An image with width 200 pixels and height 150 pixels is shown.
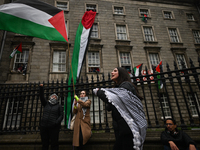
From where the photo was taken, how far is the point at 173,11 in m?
16.9

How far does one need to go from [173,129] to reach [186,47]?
16043 millimetres

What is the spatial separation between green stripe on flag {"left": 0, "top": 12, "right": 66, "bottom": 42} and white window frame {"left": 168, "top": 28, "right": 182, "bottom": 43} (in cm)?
1613

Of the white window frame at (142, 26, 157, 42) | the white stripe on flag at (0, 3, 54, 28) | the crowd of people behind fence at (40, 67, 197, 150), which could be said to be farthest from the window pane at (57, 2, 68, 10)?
the crowd of people behind fence at (40, 67, 197, 150)

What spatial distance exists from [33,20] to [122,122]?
395cm

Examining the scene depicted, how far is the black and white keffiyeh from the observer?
167cm

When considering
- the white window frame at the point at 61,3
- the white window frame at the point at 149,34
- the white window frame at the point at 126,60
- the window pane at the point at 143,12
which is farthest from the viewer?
the window pane at the point at 143,12

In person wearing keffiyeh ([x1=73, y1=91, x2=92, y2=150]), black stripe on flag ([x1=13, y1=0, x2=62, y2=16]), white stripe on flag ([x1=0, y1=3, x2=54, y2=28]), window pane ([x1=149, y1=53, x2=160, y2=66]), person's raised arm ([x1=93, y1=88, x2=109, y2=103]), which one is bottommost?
person wearing keffiyeh ([x1=73, y1=91, x2=92, y2=150])

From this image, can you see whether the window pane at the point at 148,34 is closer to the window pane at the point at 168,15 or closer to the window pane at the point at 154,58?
the window pane at the point at 154,58

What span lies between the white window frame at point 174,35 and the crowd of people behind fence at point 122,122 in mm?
15808

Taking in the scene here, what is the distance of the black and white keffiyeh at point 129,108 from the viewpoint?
65.7 inches

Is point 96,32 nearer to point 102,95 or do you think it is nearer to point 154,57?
point 154,57

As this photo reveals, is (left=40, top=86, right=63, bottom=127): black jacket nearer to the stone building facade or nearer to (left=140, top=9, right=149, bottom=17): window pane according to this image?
the stone building facade

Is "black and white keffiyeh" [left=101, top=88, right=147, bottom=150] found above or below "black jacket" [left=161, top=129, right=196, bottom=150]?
above

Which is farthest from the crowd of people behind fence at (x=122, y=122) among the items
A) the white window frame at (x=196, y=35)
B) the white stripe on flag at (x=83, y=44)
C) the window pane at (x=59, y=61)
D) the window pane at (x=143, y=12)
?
the white window frame at (x=196, y=35)
